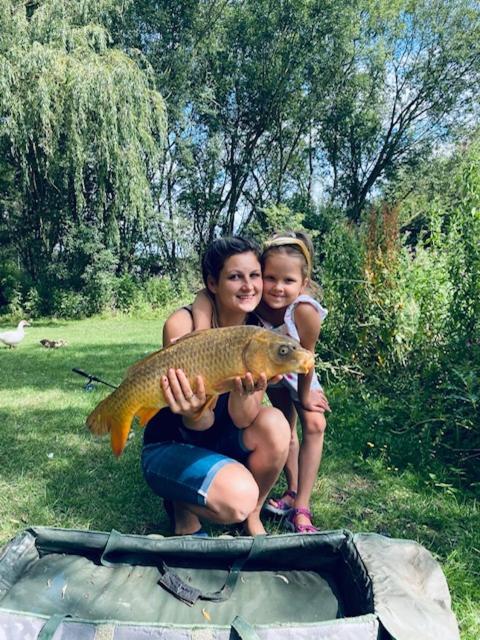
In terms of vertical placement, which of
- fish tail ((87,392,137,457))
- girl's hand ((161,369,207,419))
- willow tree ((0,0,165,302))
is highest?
willow tree ((0,0,165,302))

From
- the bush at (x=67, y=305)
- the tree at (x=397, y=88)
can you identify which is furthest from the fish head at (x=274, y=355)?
the tree at (x=397, y=88)

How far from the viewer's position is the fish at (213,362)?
64.8 inches

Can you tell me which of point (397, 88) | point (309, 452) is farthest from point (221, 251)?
point (397, 88)

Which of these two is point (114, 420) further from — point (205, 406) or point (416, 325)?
point (416, 325)

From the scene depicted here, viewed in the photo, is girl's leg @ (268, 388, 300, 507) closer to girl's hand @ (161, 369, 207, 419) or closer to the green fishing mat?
the green fishing mat

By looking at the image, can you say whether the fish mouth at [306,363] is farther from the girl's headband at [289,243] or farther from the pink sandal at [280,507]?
the pink sandal at [280,507]

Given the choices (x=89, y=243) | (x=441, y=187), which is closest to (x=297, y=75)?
(x=441, y=187)

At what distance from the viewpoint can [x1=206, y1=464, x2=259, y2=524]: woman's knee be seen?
1.83 metres

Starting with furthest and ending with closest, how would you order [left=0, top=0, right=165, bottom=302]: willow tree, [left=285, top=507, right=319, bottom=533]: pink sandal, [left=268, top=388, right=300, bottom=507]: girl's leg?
[left=0, top=0, right=165, bottom=302]: willow tree → [left=268, top=388, right=300, bottom=507]: girl's leg → [left=285, top=507, right=319, bottom=533]: pink sandal

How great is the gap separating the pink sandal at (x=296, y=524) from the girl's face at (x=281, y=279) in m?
0.88

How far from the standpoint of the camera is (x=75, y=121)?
1128cm

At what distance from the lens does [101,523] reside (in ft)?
7.60

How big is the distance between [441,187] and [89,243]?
1343 centimetres

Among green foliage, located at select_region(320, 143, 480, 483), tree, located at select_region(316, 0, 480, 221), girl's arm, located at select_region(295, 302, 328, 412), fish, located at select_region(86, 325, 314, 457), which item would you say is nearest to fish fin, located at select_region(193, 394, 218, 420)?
fish, located at select_region(86, 325, 314, 457)
